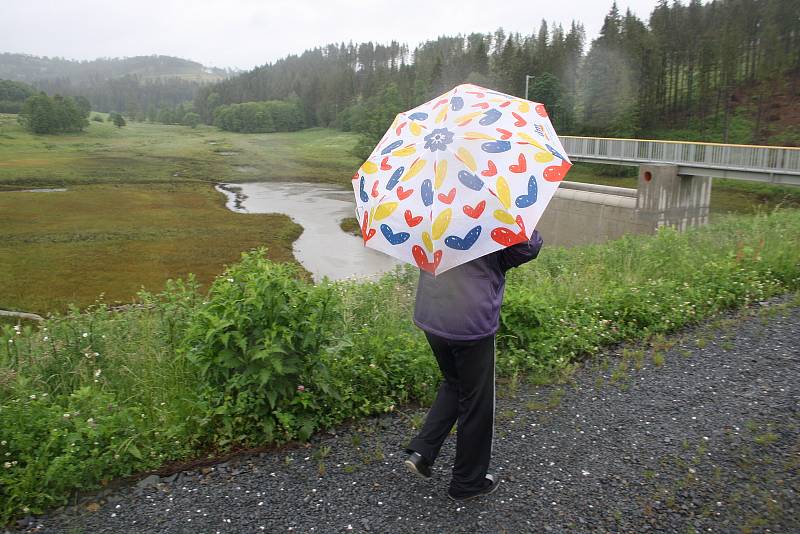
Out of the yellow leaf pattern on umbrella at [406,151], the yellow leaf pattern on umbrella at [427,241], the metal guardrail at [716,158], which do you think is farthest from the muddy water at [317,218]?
the yellow leaf pattern on umbrella at [427,241]

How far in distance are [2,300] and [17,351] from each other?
23200 mm

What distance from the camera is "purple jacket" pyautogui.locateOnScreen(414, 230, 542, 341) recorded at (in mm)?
2936

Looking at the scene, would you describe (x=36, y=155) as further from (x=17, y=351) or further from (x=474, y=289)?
(x=474, y=289)

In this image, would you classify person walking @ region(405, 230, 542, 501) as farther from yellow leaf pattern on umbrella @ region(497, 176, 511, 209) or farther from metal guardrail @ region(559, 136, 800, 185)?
metal guardrail @ region(559, 136, 800, 185)

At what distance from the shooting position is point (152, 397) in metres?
4.05

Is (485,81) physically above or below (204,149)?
above

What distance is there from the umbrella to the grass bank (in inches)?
45.0

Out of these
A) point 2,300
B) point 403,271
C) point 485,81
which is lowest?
point 2,300

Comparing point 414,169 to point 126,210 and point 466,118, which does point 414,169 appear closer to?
point 466,118

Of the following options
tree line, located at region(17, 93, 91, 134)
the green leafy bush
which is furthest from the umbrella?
tree line, located at region(17, 93, 91, 134)

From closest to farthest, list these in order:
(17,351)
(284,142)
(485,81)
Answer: (17,351), (485,81), (284,142)

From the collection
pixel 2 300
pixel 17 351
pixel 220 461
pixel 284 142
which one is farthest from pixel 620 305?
pixel 284 142

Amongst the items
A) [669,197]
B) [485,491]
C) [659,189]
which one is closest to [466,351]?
[485,491]

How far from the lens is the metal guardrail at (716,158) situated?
25.6 meters
